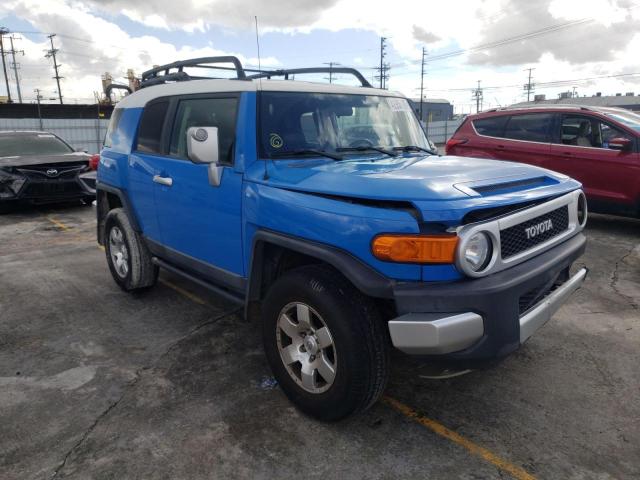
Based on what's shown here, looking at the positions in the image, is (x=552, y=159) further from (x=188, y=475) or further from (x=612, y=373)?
(x=188, y=475)

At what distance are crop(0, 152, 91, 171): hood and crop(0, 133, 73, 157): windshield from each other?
0.31m

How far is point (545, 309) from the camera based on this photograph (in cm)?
267

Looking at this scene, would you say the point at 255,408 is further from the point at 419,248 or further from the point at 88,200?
the point at 88,200

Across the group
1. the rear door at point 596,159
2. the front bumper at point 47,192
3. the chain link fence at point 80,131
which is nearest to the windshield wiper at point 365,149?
the rear door at point 596,159

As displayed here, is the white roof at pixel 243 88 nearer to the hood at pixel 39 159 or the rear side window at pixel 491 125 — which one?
the rear side window at pixel 491 125

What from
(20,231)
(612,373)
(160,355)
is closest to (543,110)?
(612,373)

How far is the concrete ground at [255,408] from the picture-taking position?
2.51 meters

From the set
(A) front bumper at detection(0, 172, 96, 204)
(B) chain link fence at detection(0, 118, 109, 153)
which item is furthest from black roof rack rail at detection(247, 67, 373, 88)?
(B) chain link fence at detection(0, 118, 109, 153)

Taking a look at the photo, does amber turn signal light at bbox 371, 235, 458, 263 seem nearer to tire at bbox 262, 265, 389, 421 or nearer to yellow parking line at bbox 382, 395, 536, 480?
tire at bbox 262, 265, 389, 421

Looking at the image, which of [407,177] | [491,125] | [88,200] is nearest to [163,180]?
[407,177]

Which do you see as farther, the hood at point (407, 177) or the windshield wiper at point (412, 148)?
the windshield wiper at point (412, 148)

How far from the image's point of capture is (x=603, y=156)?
703cm

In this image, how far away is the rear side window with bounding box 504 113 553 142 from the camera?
7.64m

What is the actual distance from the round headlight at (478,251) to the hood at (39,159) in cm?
923
